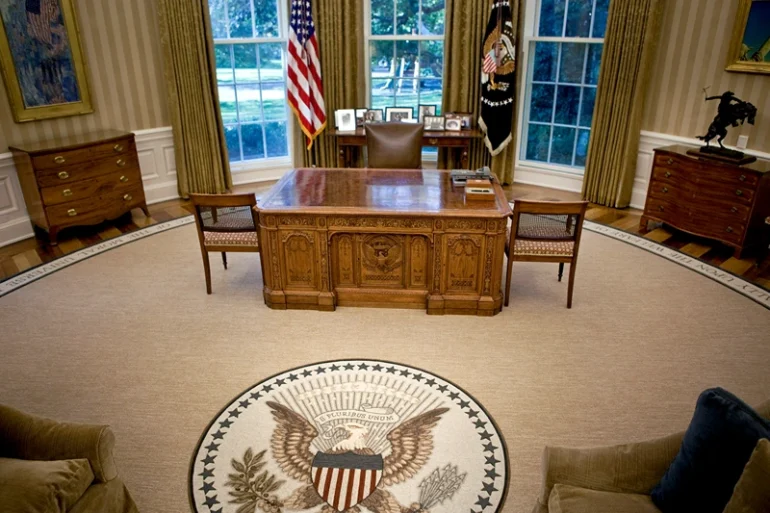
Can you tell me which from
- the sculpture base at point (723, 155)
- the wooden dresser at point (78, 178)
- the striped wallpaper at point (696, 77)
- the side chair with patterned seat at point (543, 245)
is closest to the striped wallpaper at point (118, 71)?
the wooden dresser at point (78, 178)

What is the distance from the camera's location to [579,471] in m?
1.96

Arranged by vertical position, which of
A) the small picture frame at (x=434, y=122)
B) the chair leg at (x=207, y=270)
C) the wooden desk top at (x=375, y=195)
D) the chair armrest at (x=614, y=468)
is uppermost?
the small picture frame at (x=434, y=122)

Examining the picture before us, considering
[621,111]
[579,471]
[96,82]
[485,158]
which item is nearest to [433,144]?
[485,158]

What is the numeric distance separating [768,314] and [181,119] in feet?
18.0

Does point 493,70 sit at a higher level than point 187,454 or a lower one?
higher

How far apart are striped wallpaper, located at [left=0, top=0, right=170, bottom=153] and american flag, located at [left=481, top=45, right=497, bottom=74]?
3344 mm

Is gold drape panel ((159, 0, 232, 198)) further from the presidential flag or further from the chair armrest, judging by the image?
the chair armrest

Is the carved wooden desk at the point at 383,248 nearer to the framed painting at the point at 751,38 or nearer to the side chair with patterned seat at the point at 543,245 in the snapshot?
the side chair with patterned seat at the point at 543,245

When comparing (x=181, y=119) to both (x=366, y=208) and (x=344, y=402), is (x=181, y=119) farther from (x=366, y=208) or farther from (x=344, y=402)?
(x=344, y=402)

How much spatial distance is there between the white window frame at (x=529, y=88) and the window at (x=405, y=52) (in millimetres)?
916

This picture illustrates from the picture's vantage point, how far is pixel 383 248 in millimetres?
3816

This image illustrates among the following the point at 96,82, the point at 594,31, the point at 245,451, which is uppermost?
the point at 594,31

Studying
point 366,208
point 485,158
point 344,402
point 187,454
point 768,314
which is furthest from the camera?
point 485,158

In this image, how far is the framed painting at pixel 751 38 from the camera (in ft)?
15.4
